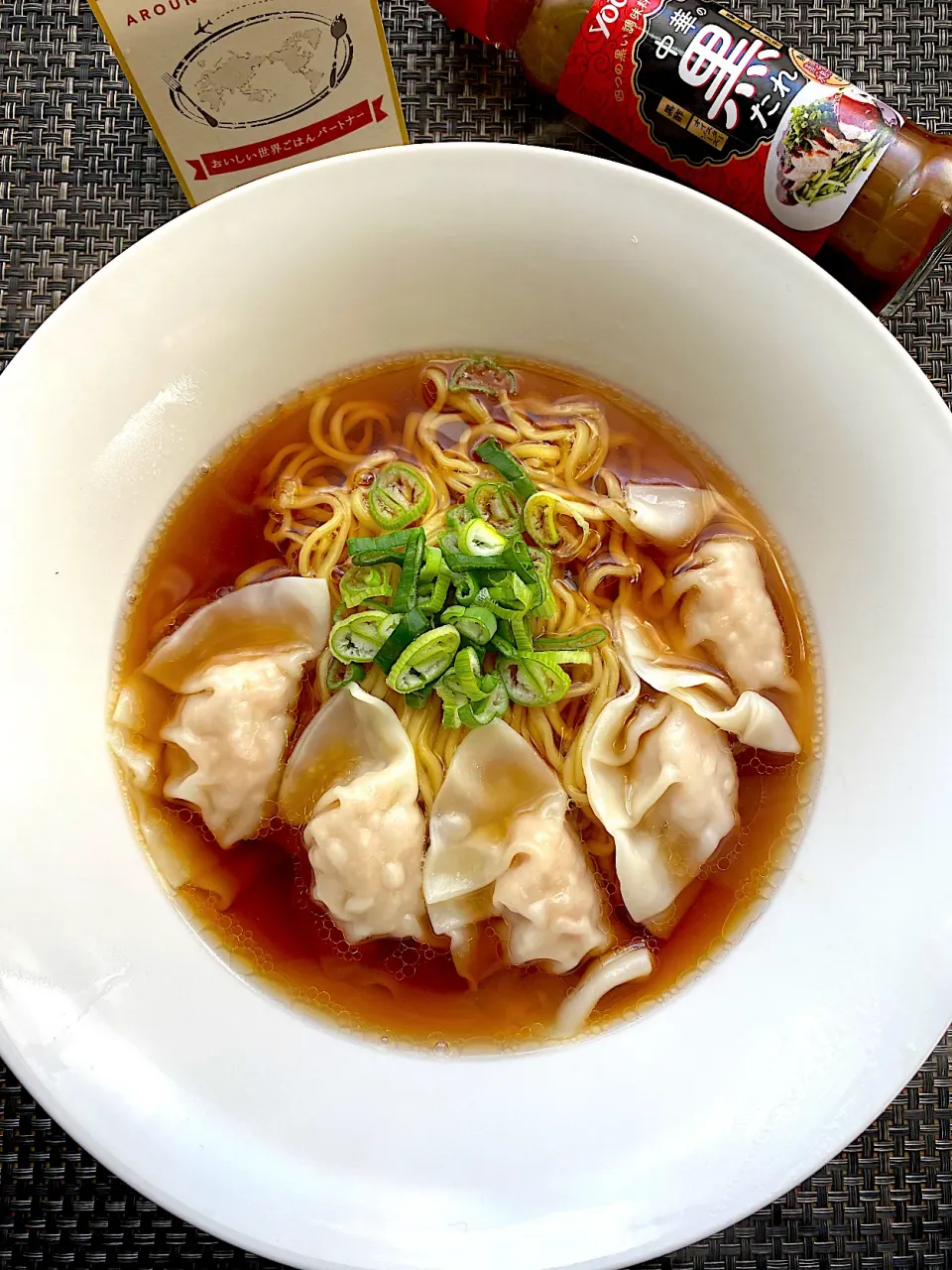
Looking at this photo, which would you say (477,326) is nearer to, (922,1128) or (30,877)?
(30,877)

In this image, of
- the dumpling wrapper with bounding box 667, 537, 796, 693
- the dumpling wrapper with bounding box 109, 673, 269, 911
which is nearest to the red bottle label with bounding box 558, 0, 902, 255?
the dumpling wrapper with bounding box 667, 537, 796, 693

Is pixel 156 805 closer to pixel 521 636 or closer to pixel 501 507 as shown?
pixel 521 636

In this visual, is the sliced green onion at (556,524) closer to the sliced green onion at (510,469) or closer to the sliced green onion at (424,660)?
the sliced green onion at (510,469)

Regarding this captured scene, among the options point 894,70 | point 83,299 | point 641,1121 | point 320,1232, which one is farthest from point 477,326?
point 320,1232

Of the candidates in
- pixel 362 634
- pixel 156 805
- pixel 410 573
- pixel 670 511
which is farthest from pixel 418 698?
pixel 670 511

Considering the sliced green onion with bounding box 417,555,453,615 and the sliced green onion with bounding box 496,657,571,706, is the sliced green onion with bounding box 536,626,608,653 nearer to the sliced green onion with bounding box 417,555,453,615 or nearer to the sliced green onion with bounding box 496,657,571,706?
the sliced green onion with bounding box 496,657,571,706

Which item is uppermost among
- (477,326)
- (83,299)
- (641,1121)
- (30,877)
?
(477,326)
